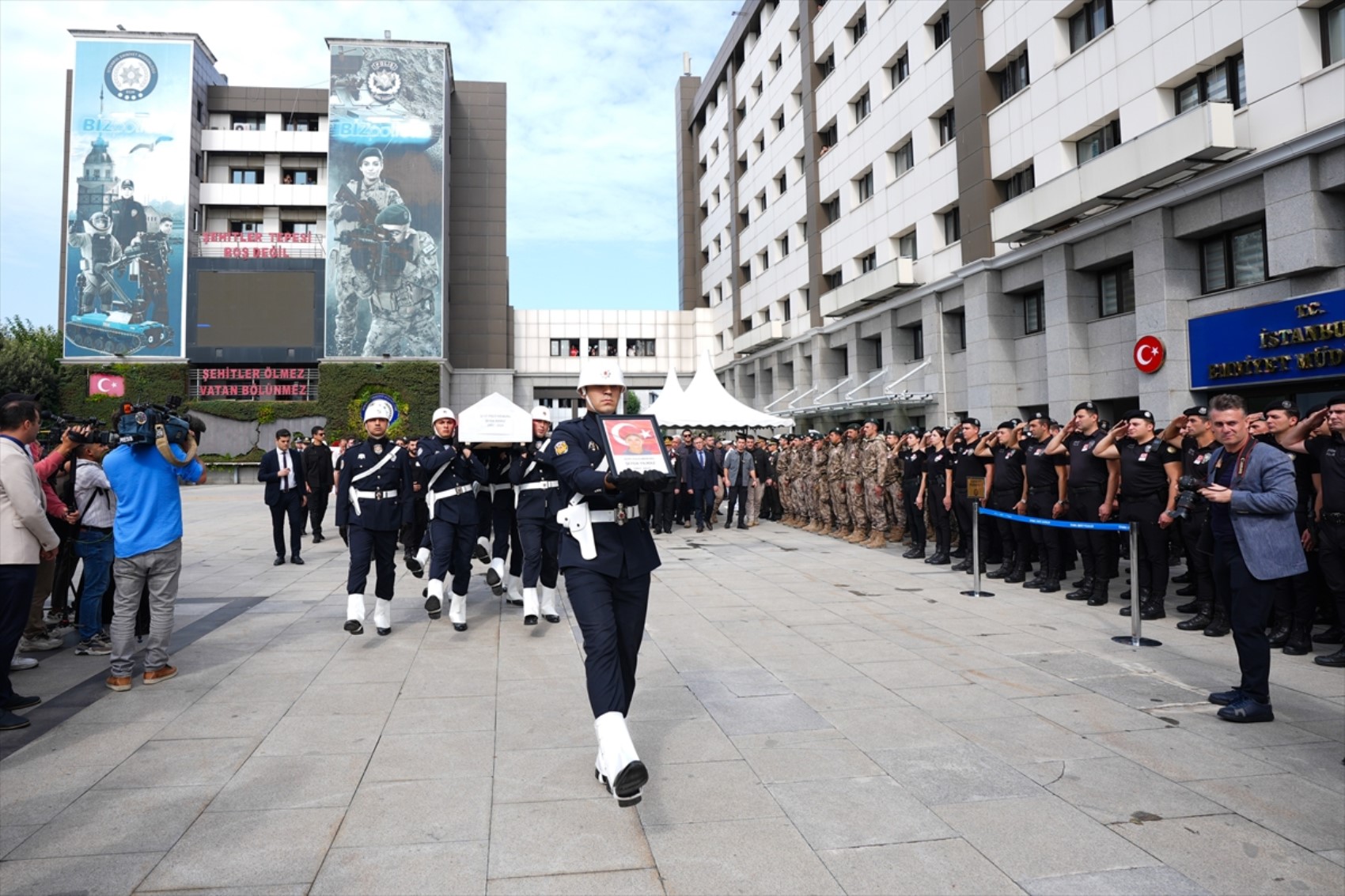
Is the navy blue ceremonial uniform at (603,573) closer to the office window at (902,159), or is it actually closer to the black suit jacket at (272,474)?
the black suit jacket at (272,474)

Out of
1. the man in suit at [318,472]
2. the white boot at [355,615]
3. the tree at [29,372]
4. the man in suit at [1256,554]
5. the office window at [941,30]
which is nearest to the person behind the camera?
the man in suit at [1256,554]

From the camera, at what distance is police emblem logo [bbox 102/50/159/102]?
146 feet

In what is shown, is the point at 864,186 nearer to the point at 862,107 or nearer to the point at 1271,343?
the point at 862,107

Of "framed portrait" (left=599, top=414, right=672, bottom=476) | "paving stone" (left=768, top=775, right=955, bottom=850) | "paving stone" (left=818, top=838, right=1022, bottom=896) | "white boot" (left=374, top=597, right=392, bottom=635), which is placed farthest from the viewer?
"white boot" (left=374, top=597, right=392, bottom=635)

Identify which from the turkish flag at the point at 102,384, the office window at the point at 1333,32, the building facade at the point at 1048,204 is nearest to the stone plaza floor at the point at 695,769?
the building facade at the point at 1048,204

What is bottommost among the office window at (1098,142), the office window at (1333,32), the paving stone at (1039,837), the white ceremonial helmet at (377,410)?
the paving stone at (1039,837)

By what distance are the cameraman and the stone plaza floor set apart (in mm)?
261

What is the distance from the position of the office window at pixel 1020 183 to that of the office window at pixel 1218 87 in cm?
412

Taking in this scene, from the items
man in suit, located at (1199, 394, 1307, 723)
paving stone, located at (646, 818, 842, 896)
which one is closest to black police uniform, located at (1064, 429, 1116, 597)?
man in suit, located at (1199, 394, 1307, 723)

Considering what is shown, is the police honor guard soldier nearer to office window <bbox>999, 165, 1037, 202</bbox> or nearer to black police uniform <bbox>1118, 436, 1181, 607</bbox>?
black police uniform <bbox>1118, 436, 1181, 607</bbox>

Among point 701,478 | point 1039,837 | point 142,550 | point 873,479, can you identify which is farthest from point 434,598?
point 701,478

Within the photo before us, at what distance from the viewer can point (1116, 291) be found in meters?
17.6

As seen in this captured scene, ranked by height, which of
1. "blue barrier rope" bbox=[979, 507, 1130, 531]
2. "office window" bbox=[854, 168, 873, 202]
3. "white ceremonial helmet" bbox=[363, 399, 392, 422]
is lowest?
"blue barrier rope" bbox=[979, 507, 1130, 531]

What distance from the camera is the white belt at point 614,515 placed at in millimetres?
3986
